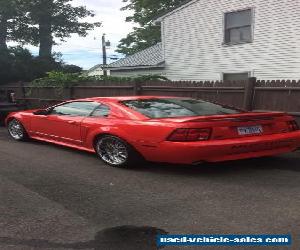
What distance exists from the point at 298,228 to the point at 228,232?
2.10 ft

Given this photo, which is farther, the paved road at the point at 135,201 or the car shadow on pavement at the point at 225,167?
the car shadow on pavement at the point at 225,167

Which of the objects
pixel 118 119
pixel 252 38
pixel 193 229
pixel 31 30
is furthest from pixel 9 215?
pixel 31 30

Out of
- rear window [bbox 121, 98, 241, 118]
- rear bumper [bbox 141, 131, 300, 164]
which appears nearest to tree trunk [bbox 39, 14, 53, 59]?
rear window [bbox 121, 98, 241, 118]

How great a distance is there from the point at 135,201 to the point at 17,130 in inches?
206

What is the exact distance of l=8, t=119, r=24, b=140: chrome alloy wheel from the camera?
375 inches

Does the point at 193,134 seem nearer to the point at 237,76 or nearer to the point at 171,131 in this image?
the point at 171,131

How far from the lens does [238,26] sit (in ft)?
58.2

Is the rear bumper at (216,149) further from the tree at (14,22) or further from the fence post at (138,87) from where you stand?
the tree at (14,22)

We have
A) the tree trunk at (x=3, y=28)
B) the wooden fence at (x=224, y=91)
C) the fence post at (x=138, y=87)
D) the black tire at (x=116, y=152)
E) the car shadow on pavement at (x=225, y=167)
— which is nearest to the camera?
the car shadow on pavement at (x=225, y=167)

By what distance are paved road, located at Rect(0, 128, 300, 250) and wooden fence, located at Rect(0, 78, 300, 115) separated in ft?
8.55

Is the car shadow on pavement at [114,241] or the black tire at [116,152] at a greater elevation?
the black tire at [116,152]

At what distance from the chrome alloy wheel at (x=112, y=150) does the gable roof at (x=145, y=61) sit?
14.4 metres

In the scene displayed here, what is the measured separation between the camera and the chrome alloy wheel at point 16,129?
375 inches

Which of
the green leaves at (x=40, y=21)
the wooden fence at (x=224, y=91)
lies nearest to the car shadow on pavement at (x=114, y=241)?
the wooden fence at (x=224, y=91)
